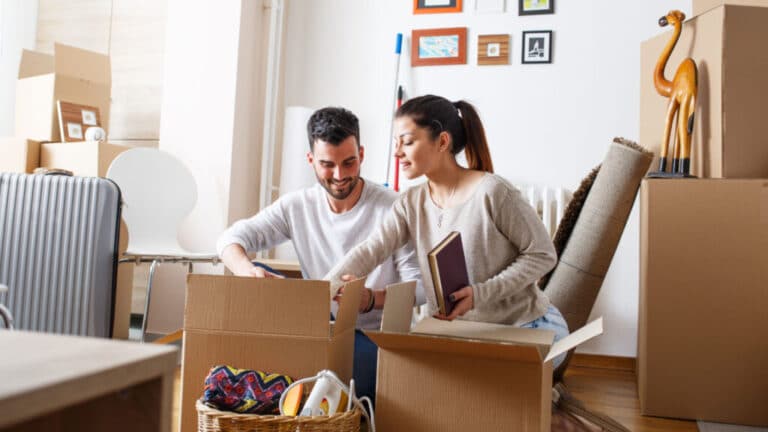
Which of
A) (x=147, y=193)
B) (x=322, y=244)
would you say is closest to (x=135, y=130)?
(x=147, y=193)

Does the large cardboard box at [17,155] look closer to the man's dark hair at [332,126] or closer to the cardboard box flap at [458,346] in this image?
the man's dark hair at [332,126]

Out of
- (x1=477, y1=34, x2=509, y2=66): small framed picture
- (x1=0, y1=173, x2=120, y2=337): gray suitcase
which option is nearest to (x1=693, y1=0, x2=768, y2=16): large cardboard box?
(x1=477, y1=34, x2=509, y2=66): small framed picture

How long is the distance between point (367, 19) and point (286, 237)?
1.67 metres

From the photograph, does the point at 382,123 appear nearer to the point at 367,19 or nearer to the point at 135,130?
the point at 367,19

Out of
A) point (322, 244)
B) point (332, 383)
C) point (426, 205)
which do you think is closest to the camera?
point (332, 383)

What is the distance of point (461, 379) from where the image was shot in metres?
1.19

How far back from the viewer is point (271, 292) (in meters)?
1.29

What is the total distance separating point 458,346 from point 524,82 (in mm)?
2159

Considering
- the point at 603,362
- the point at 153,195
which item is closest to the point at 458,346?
the point at 603,362

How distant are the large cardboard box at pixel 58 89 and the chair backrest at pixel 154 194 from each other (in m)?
0.45

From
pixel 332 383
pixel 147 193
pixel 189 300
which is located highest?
pixel 147 193

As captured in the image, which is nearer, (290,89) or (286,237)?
(286,237)

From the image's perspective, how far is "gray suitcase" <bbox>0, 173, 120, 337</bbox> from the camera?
58.3 inches

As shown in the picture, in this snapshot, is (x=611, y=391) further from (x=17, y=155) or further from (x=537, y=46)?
(x=17, y=155)
